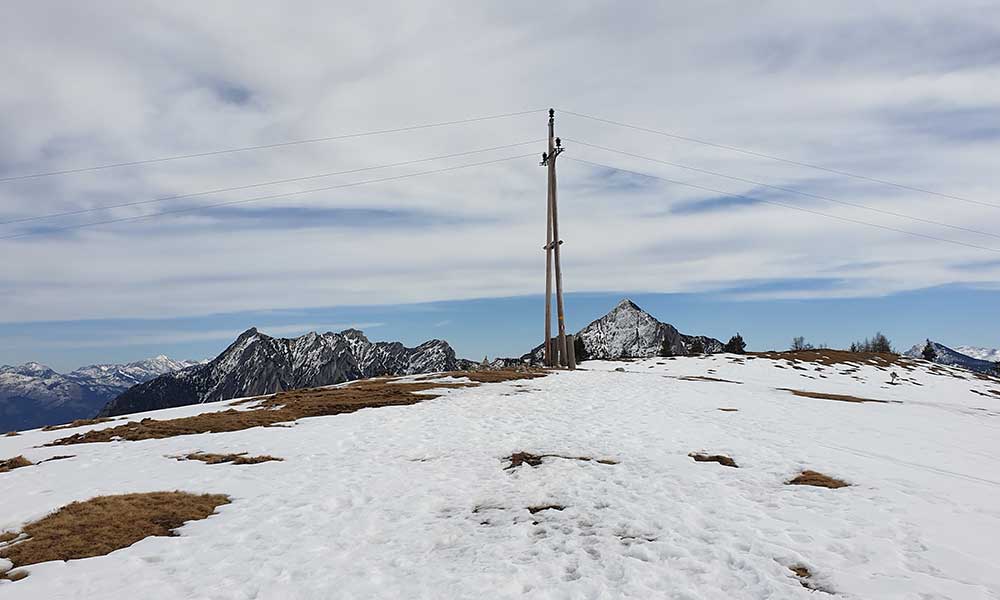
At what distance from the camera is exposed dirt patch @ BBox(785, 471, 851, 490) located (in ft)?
37.6

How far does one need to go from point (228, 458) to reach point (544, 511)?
→ 389 inches

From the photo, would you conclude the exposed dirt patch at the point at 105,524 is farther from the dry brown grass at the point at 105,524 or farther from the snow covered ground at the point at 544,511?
the snow covered ground at the point at 544,511

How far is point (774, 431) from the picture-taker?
1795 cm

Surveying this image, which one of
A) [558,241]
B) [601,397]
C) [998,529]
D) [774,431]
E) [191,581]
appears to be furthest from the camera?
[558,241]

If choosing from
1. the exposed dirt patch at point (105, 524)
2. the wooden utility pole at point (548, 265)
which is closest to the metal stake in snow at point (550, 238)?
the wooden utility pole at point (548, 265)

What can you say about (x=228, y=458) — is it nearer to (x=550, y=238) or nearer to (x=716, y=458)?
(x=716, y=458)

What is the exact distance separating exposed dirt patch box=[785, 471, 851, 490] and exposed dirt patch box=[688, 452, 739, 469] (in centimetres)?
155

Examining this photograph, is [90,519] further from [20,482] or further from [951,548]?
[951,548]

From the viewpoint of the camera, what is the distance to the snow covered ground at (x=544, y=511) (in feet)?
23.6

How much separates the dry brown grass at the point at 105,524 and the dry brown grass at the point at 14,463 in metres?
5.67

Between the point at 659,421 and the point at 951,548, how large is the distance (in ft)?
38.0

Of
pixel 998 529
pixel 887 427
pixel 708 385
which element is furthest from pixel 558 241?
pixel 998 529

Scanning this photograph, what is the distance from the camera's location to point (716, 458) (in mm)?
14039

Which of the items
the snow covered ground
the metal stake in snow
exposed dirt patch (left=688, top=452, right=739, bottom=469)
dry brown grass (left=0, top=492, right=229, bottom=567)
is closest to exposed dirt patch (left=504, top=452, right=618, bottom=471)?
the snow covered ground
